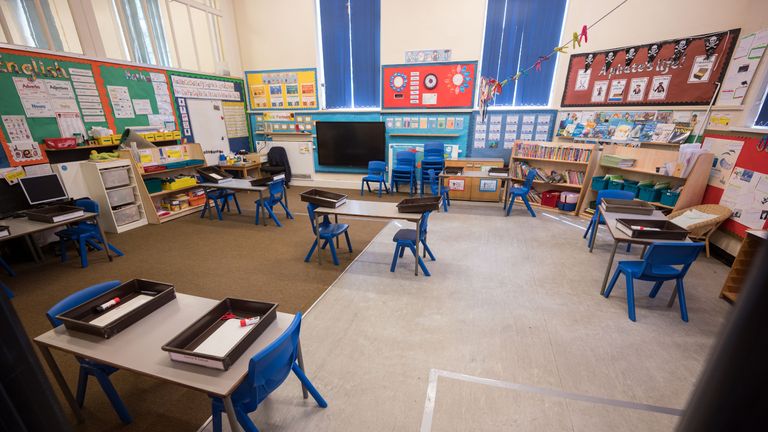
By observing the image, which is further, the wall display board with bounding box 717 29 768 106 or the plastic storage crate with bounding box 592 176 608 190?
the plastic storage crate with bounding box 592 176 608 190

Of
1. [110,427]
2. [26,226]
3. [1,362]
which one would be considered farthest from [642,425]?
[26,226]

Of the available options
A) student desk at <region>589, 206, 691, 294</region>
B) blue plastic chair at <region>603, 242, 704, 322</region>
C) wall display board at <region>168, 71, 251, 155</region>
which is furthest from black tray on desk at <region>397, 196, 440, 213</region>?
wall display board at <region>168, 71, 251, 155</region>

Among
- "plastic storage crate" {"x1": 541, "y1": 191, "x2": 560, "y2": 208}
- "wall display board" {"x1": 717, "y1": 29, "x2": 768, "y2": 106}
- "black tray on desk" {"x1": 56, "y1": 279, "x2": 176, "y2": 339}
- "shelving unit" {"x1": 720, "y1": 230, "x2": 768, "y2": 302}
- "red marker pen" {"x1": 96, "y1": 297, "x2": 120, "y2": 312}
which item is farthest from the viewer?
"plastic storage crate" {"x1": 541, "y1": 191, "x2": 560, "y2": 208}

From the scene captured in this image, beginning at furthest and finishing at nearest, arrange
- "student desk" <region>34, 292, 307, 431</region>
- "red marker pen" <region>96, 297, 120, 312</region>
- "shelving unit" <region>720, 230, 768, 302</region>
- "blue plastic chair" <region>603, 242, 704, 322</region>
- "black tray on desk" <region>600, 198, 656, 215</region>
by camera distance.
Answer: "black tray on desk" <region>600, 198, 656, 215</region>, "shelving unit" <region>720, 230, 768, 302</region>, "blue plastic chair" <region>603, 242, 704, 322</region>, "red marker pen" <region>96, 297, 120, 312</region>, "student desk" <region>34, 292, 307, 431</region>

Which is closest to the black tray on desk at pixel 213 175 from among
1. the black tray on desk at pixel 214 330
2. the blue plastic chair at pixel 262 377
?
the black tray on desk at pixel 214 330

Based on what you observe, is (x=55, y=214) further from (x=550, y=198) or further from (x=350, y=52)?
(x=550, y=198)

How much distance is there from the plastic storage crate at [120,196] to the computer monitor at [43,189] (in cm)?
53

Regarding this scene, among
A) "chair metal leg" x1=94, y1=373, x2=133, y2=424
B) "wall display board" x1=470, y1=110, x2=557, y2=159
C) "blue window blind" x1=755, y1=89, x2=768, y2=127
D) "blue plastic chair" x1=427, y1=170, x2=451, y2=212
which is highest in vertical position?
"blue window blind" x1=755, y1=89, x2=768, y2=127

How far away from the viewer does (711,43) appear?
14.9 ft

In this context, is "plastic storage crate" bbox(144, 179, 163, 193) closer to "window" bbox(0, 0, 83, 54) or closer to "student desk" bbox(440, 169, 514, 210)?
"window" bbox(0, 0, 83, 54)

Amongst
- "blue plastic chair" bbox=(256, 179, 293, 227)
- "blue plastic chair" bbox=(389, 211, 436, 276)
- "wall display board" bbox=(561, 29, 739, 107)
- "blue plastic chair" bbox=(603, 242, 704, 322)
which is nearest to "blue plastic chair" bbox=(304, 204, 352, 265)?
"blue plastic chair" bbox=(389, 211, 436, 276)

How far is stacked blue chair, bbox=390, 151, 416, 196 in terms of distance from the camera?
24.0 feet

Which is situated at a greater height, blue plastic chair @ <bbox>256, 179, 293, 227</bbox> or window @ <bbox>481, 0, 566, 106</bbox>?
window @ <bbox>481, 0, 566, 106</bbox>

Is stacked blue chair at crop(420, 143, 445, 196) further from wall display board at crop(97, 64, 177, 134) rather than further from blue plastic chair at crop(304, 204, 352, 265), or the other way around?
wall display board at crop(97, 64, 177, 134)
